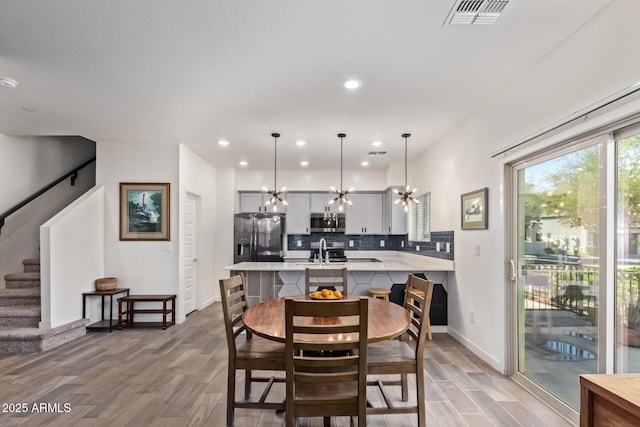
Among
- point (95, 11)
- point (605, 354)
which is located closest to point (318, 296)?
point (605, 354)

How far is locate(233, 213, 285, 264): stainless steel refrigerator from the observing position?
6.52 meters

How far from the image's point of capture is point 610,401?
3.34 ft

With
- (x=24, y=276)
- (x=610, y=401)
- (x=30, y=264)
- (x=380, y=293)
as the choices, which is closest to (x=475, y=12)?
(x=610, y=401)

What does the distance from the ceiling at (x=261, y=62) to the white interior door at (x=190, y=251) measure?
1.65m

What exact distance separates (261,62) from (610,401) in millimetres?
2696

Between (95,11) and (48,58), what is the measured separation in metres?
0.90

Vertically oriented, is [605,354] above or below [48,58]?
below

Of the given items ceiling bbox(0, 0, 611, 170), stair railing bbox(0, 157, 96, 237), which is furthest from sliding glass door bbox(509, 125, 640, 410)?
stair railing bbox(0, 157, 96, 237)

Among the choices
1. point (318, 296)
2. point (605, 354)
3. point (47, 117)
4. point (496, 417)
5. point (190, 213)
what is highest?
point (47, 117)

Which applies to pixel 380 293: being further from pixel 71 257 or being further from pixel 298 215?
pixel 71 257

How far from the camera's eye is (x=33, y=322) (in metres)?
4.15

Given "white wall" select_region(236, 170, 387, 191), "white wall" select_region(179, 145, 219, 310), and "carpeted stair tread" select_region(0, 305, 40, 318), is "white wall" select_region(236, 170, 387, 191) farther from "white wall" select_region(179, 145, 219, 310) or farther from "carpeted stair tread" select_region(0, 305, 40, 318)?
"carpeted stair tread" select_region(0, 305, 40, 318)

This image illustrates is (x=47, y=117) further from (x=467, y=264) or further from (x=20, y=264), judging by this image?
(x=467, y=264)

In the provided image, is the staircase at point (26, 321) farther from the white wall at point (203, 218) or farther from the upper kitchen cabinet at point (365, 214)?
the upper kitchen cabinet at point (365, 214)
